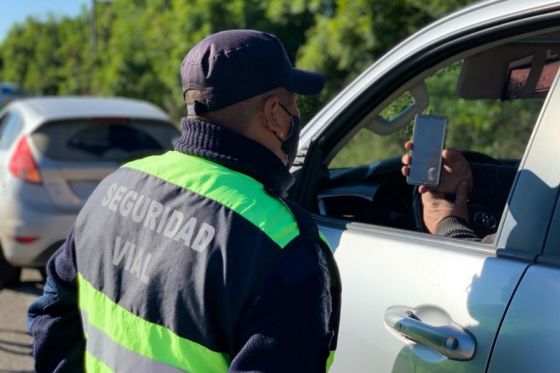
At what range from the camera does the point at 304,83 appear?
1637mm

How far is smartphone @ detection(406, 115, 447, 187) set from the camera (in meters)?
2.26

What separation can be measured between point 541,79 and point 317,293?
1430mm

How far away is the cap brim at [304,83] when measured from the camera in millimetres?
1605

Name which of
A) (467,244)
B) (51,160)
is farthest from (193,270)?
(51,160)

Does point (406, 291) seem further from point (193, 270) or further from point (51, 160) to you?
point (51, 160)

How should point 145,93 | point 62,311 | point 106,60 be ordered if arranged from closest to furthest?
point 62,311
point 145,93
point 106,60

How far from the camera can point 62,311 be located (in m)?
1.90

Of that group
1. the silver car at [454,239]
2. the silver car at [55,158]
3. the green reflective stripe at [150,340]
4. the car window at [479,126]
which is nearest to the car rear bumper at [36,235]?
the silver car at [55,158]

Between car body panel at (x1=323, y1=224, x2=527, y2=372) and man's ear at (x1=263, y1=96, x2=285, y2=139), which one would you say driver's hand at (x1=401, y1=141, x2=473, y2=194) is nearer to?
car body panel at (x1=323, y1=224, x2=527, y2=372)

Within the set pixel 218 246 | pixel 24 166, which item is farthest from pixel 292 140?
pixel 24 166

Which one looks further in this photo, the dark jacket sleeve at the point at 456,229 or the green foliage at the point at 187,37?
the green foliage at the point at 187,37

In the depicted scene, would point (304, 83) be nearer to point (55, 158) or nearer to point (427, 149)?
point (427, 149)

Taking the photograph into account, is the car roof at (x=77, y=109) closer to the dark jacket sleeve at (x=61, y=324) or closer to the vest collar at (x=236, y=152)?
the dark jacket sleeve at (x=61, y=324)

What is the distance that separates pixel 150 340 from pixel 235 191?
0.34m
